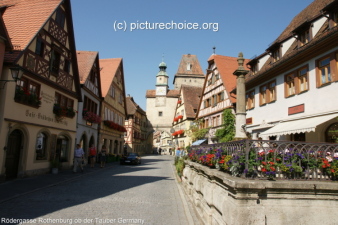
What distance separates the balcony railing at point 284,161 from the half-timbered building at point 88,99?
57.1ft

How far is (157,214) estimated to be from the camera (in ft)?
23.5

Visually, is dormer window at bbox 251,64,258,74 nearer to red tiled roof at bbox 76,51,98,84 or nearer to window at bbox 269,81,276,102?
window at bbox 269,81,276,102

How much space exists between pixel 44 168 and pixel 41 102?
373 centimetres

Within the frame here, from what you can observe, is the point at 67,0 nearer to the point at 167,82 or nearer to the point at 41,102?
the point at 41,102

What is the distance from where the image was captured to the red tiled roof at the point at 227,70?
2696 centimetres

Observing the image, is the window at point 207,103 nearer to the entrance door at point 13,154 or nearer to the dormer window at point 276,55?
the dormer window at point 276,55

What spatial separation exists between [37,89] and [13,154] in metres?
3.50

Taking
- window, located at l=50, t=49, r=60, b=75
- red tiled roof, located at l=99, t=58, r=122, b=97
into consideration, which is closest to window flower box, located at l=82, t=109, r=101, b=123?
red tiled roof, located at l=99, t=58, r=122, b=97

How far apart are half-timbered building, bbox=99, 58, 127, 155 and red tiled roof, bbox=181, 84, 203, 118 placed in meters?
11.7

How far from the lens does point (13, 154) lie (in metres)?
12.8

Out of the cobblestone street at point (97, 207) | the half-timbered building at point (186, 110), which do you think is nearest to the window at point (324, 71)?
the cobblestone street at point (97, 207)

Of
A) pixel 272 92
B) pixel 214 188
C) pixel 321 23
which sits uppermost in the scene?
pixel 321 23

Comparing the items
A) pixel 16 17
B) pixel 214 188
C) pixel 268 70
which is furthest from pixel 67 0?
pixel 214 188

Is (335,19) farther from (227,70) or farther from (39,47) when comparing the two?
(227,70)
